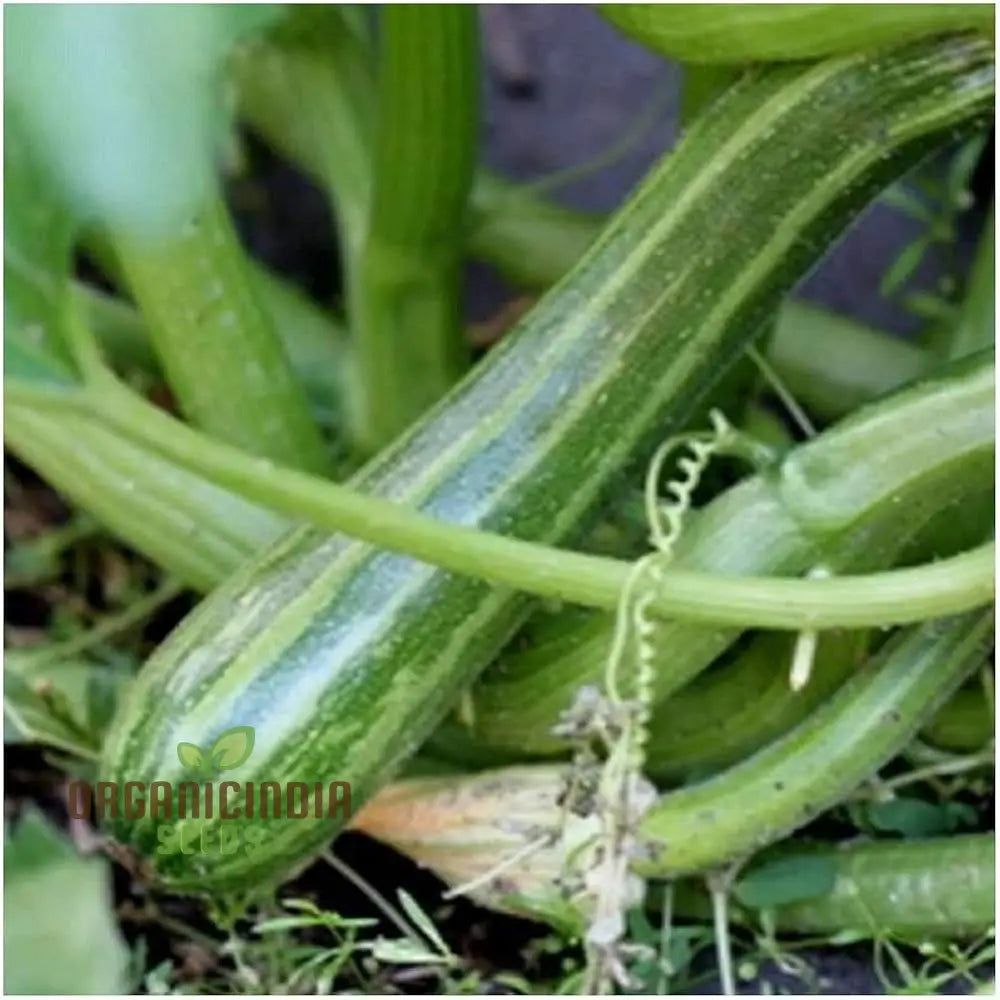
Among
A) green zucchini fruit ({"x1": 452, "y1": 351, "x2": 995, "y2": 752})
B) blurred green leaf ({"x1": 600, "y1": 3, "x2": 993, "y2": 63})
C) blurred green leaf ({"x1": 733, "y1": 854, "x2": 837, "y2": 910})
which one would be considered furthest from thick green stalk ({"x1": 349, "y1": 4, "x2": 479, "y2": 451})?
blurred green leaf ({"x1": 733, "y1": 854, "x2": 837, "y2": 910})

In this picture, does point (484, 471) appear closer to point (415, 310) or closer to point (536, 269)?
point (415, 310)

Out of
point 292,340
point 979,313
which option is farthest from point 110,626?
point 979,313

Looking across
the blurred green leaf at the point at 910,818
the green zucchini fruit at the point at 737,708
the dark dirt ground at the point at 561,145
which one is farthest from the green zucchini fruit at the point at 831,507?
the dark dirt ground at the point at 561,145

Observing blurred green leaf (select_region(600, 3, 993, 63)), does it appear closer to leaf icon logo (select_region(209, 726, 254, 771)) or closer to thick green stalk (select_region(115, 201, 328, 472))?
thick green stalk (select_region(115, 201, 328, 472))

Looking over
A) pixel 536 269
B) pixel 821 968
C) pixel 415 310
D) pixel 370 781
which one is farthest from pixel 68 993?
pixel 536 269

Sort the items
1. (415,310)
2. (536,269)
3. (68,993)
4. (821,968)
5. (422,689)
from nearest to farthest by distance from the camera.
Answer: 1. (68,993)
2. (422,689)
3. (821,968)
4. (415,310)
5. (536,269)

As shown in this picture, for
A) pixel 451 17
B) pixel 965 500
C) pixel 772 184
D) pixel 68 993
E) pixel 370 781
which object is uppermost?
pixel 451 17

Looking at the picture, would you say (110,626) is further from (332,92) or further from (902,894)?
(902,894)

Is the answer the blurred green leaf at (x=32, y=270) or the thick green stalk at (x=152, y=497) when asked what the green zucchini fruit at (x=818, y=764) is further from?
the blurred green leaf at (x=32, y=270)
